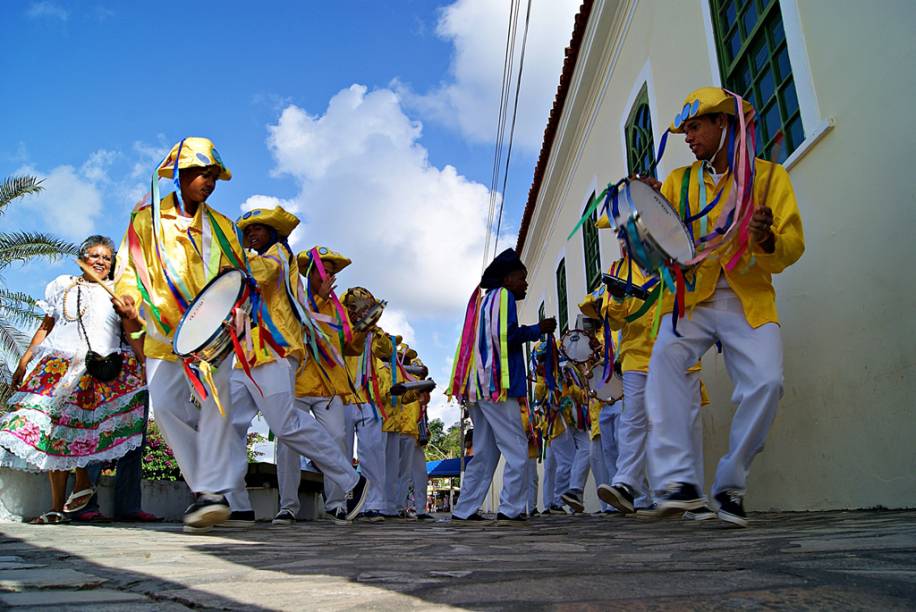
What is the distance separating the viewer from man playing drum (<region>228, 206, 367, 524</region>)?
4.92m

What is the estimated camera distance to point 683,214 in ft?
12.8

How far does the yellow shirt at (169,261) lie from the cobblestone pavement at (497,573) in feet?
4.74

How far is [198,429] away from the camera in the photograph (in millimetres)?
4441

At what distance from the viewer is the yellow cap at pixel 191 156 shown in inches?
172

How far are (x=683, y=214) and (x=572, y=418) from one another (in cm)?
508

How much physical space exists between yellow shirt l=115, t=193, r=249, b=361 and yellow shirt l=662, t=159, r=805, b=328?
9.14ft

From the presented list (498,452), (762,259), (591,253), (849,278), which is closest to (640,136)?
(591,253)

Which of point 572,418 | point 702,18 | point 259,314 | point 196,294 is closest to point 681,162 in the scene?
point 702,18

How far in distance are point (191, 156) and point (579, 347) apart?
4600mm

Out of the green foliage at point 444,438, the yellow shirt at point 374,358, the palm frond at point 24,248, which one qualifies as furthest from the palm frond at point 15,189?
the green foliage at point 444,438

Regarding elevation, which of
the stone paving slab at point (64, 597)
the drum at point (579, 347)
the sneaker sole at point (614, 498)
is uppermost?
the drum at point (579, 347)

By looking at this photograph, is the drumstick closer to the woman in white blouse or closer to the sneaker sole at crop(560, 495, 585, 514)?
the woman in white blouse

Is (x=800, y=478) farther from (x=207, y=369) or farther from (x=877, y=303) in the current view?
(x=207, y=369)

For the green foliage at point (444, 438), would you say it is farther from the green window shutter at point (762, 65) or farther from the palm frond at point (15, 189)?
the green window shutter at point (762, 65)
